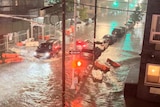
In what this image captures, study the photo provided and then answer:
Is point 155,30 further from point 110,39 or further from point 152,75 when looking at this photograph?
point 110,39

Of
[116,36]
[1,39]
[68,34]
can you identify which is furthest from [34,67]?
[116,36]

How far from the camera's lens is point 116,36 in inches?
1321

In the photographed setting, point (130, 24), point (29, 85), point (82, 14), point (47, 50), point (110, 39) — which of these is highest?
point (82, 14)

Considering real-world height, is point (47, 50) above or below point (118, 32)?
below

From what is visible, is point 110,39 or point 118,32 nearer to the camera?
point 110,39

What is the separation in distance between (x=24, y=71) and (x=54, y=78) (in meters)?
3.20

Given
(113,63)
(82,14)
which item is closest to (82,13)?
(82,14)

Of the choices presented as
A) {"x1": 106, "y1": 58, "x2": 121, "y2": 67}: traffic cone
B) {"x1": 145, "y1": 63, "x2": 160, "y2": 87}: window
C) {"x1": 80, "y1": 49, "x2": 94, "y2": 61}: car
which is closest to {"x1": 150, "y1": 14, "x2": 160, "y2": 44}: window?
{"x1": 145, "y1": 63, "x2": 160, "y2": 87}: window

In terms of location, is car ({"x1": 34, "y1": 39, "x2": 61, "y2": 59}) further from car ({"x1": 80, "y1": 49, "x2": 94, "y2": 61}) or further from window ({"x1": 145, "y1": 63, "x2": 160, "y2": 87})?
window ({"x1": 145, "y1": 63, "x2": 160, "y2": 87})

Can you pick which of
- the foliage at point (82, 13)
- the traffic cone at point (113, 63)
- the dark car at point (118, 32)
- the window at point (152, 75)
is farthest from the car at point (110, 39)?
the window at point (152, 75)

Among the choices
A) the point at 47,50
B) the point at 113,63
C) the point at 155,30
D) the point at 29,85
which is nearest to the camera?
the point at 155,30

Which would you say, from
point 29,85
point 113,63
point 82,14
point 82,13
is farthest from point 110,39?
point 29,85

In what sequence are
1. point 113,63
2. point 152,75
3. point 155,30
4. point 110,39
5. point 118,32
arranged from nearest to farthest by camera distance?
point 155,30 → point 152,75 → point 113,63 → point 110,39 → point 118,32

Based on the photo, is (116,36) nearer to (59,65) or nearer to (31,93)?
(59,65)
